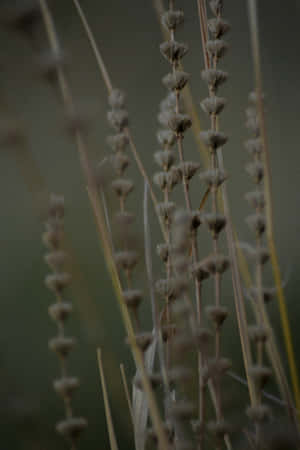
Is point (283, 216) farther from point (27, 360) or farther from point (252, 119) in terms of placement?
point (252, 119)

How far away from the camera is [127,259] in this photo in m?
0.19

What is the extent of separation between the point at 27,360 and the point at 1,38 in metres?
0.70

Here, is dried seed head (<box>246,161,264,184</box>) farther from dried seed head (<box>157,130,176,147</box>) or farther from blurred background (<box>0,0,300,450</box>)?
blurred background (<box>0,0,300,450</box>)

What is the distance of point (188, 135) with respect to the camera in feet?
3.69

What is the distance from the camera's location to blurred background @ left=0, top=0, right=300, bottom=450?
98cm

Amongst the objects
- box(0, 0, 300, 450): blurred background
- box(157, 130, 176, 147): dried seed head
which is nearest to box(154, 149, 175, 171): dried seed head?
box(157, 130, 176, 147): dried seed head

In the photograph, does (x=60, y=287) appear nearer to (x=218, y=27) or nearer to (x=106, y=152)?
(x=218, y=27)

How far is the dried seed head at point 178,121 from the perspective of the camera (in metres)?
0.22

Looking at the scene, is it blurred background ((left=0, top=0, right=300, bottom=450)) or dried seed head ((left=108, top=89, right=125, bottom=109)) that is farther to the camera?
blurred background ((left=0, top=0, right=300, bottom=450))

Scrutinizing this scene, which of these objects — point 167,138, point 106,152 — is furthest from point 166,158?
point 106,152

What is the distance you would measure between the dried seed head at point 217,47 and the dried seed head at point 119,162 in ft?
0.20

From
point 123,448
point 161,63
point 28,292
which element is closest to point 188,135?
point 161,63

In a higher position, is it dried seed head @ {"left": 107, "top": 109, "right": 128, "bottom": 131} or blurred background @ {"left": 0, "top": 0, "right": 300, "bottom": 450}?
blurred background @ {"left": 0, "top": 0, "right": 300, "bottom": 450}

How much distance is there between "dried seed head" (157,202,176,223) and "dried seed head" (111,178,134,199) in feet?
0.09
